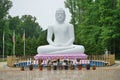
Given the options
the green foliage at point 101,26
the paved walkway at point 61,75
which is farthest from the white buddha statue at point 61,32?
the green foliage at point 101,26

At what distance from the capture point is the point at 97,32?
41.7 m

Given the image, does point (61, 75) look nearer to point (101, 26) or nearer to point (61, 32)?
point (61, 32)

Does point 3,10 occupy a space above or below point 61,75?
above

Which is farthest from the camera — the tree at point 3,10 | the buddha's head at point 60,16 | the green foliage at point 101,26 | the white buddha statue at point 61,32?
the tree at point 3,10

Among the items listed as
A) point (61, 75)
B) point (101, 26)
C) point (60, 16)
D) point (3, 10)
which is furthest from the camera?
point (3, 10)

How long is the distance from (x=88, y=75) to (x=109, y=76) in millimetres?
983

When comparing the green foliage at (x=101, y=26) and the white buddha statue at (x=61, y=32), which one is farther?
the green foliage at (x=101, y=26)

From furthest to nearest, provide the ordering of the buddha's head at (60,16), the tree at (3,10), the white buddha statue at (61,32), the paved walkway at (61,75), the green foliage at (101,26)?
the tree at (3,10) → the green foliage at (101,26) → the buddha's head at (60,16) → the white buddha statue at (61,32) → the paved walkway at (61,75)

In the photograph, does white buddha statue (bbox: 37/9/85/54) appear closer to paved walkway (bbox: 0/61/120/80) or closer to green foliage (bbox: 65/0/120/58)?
paved walkway (bbox: 0/61/120/80)

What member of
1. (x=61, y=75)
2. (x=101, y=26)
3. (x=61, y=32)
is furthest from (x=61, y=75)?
(x=101, y=26)

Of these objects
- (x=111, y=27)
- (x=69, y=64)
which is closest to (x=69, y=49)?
(x=69, y=64)

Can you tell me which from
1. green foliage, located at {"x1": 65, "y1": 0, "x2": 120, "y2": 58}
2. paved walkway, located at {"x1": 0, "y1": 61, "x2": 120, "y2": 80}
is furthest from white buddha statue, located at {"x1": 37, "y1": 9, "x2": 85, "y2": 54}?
green foliage, located at {"x1": 65, "y1": 0, "x2": 120, "y2": 58}

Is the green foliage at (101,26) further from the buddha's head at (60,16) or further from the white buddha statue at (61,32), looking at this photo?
the buddha's head at (60,16)

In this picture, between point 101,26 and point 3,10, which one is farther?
point 3,10
